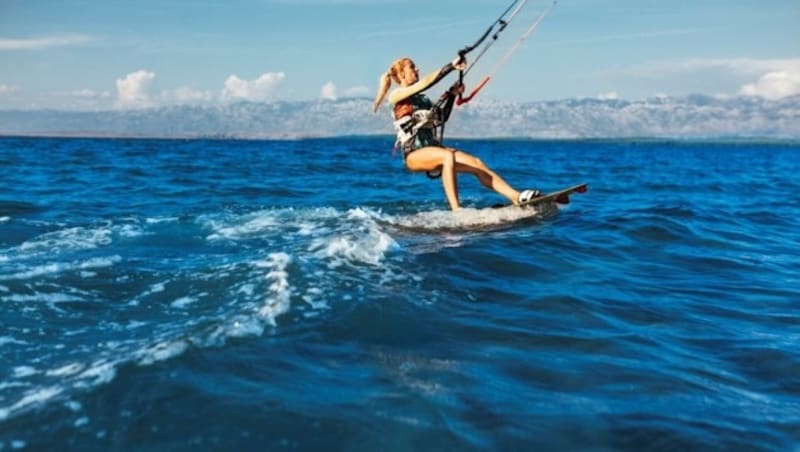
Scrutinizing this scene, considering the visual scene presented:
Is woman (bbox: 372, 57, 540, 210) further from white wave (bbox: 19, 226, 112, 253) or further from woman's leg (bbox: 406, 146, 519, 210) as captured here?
white wave (bbox: 19, 226, 112, 253)

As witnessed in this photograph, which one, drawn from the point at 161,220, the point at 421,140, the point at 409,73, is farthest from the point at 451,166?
the point at 161,220

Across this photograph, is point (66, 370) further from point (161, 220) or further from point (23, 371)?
point (161, 220)

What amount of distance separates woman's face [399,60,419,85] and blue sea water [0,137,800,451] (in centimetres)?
257

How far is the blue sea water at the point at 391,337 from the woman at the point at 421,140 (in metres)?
0.81

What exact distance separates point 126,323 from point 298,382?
2.22m

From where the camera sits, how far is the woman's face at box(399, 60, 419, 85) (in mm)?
12719

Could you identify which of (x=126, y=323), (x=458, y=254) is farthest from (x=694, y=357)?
(x=126, y=323)

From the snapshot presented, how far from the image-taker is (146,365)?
4.80m

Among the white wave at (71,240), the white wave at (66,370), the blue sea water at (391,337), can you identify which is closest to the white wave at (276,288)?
the blue sea water at (391,337)

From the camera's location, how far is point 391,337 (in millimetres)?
Answer: 5805

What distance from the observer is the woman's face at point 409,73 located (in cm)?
1272

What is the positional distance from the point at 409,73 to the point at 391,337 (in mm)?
7830

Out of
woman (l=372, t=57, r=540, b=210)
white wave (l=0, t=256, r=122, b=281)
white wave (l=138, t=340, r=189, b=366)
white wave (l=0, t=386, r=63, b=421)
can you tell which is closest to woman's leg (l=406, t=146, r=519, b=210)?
woman (l=372, t=57, r=540, b=210)

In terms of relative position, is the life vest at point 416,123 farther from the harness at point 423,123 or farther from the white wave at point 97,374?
the white wave at point 97,374
